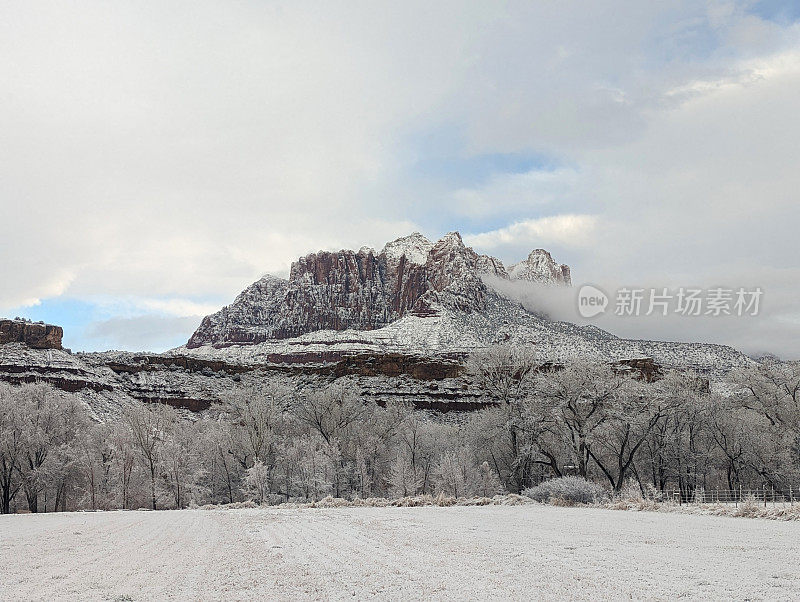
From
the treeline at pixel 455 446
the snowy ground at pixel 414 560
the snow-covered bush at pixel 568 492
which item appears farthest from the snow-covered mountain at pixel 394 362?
the snowy ground at pixel 414 560

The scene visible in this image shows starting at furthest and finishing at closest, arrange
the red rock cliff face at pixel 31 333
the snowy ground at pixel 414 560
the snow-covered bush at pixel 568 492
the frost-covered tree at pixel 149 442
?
the red rock cliff face at pixel 31 333 → the frost-covered tree at pixel 149 442 → the snow-covered bush at pixel 568 492 → the snowy ground at pixel 414 560

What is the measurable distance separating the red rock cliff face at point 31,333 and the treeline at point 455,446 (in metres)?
67.5

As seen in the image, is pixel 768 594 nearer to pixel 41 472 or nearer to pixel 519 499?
pixel 519 499

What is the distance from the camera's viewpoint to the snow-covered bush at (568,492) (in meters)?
32.7

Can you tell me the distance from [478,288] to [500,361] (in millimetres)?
132339

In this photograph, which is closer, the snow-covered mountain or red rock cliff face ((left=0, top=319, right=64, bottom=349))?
the snow-covered mountain

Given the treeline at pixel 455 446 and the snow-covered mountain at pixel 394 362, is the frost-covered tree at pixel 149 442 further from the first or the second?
the snow-covered mountain at pixel 394 362

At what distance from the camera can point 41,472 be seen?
43.8 m

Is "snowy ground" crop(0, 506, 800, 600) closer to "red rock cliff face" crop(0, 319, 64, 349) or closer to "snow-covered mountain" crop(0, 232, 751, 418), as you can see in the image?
"snow-covered mountain" crop(0, 232, 751, 418)

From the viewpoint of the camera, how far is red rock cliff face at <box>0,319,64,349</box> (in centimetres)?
11012

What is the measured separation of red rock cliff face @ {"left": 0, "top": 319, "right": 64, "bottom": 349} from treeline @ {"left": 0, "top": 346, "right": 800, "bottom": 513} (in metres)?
67.5

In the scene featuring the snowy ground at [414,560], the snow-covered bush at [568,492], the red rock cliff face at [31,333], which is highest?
the red rock cliff face at [31,333]

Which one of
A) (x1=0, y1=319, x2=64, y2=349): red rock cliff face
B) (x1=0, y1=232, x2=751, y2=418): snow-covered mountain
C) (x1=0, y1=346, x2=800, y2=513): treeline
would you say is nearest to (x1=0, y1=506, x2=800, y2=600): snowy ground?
(x1=0, y1=346, x2=800, y2=513): treeline

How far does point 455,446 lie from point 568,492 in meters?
23.9
